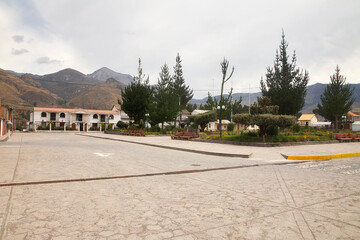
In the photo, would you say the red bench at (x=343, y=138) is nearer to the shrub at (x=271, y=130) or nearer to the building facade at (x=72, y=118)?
the shrub at (x=271, y=130)

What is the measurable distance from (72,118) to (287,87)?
194 ft

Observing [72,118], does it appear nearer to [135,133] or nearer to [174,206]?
[135,133]

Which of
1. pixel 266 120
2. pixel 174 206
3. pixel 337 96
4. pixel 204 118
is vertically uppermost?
pixel 337 96

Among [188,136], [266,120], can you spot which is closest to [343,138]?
[266,120]

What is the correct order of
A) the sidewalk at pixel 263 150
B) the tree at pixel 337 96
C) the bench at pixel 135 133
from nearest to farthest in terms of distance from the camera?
the sidewalk at pixel 263 150 < the bench at pixel 135 133 < the tree at pixel 337 96

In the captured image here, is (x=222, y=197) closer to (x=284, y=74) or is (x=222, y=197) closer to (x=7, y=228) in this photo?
(x=7, y=228)

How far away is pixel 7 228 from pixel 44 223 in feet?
1.38

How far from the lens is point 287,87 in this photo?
38250 millimetres

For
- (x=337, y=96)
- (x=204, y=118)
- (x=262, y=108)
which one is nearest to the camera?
(x=262, y=108)

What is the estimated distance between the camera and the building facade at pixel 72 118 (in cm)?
6544

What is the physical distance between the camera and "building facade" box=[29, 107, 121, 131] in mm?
65438

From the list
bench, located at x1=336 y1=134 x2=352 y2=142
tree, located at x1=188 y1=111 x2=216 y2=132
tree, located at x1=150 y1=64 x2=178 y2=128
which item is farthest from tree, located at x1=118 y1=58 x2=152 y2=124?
bench, located at x1=336 y1=134 x2=352 y2=142

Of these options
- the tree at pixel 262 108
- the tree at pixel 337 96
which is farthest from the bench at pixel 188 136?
the tree at pixel 337 96

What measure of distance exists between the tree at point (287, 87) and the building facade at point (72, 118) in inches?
1773
